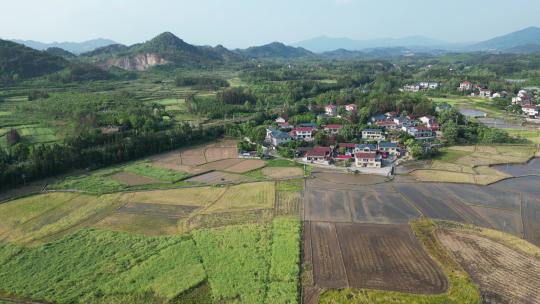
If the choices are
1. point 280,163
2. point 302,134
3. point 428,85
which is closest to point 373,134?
point 302,134

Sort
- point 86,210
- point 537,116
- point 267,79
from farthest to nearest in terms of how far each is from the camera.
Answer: point 267,79 → point 537,116 → point 86,210

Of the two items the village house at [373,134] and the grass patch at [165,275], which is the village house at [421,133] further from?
the grass patch at [165,275]

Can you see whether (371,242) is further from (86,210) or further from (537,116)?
(537,116)

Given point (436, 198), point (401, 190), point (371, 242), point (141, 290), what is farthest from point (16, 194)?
point (436, 198)

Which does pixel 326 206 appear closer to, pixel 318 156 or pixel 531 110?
pixel 318 156

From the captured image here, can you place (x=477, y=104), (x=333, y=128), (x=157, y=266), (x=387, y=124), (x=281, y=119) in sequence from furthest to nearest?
1. (x=477, y=104)
2. (x=281, y=119)
3. (x=387, y=124)
4. (x=333, y=128)
5. (x=157, y=266)

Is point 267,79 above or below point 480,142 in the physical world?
above
